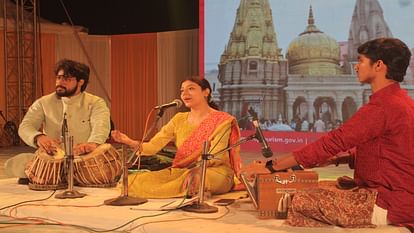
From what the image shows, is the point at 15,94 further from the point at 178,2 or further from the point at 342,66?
the point at 342,66

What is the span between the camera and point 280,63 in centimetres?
883

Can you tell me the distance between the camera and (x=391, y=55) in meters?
3.25

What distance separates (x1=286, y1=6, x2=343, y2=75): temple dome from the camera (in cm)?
844

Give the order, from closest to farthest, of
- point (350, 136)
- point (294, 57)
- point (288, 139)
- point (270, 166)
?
point (350, 136) < point (270, 166) < point (294, 57) < point (288, 139)

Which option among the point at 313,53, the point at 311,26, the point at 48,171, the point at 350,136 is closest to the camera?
the point at 350,136

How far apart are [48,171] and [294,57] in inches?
188

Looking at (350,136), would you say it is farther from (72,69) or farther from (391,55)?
(72,69)

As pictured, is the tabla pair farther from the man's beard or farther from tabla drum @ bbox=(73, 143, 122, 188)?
the man's beard

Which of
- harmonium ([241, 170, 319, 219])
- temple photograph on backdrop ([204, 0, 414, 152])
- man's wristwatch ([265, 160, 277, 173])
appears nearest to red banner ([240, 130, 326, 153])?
temple photograph on backdrop ([204, 0, 414, 152])

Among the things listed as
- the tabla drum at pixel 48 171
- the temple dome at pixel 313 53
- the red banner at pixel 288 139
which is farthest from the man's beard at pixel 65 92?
the temple dome at pixel 313 53

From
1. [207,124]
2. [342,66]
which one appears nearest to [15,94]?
[342,66]

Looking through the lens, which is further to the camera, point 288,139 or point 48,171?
point 288,139

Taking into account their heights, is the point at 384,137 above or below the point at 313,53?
below

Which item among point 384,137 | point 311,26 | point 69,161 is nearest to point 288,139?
point 311,26
